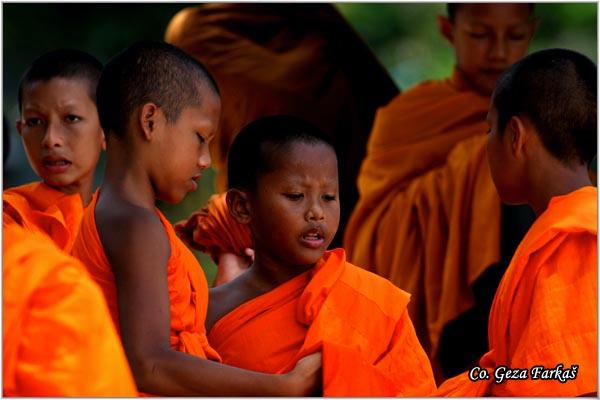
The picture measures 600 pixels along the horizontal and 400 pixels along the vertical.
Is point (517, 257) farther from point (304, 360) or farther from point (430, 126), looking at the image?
point (430, 126)

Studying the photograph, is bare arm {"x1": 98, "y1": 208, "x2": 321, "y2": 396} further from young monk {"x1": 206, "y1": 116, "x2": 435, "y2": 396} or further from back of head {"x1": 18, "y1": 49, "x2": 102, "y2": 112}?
back of head {"x1": 18, "y1": 49, "x2": 102, "y2": 112}

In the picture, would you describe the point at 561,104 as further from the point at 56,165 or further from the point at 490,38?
the point at 490,38

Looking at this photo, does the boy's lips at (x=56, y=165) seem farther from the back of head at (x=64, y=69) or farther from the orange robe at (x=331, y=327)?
the orange robe at (x=331, y=327)

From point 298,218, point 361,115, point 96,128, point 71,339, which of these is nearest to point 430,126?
point 361,115

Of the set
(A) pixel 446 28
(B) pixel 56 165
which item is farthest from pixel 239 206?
(A) pixel 446 28

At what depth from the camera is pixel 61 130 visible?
3838 mm

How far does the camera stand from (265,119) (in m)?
3.46

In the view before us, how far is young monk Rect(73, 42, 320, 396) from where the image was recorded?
2.75 m

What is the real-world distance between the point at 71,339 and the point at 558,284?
1433 mm

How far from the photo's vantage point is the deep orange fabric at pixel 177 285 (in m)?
2.84

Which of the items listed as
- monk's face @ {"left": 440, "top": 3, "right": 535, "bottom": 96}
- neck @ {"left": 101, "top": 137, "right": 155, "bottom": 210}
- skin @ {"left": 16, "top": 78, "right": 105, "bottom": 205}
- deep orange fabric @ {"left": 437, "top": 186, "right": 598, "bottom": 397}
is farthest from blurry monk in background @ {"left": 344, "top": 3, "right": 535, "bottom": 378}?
neck @ {"left": 101, "top": 137, "right": 155, "bottom": 210}

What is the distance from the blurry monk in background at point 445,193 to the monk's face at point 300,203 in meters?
2.21

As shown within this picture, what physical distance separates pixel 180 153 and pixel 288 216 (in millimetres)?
412

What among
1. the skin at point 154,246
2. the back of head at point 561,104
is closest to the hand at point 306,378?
the skin at point 154,246
